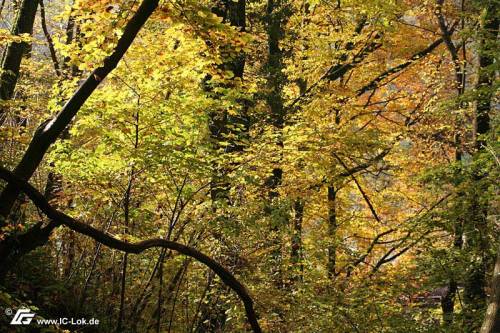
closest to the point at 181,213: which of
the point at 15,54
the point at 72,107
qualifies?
the point at 72,107

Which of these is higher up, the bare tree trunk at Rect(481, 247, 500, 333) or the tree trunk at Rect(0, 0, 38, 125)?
the tree trunk at Rect(0, 0, 38, 125)

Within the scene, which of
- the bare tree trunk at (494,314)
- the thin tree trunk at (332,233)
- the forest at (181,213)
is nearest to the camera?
the forest at (181,213)

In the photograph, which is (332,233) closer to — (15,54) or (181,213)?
(181,213)

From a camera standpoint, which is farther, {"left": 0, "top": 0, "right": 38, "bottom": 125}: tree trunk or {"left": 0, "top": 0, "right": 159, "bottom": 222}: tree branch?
{"left": 0, "top": 0, "right": 38, "bottom": 125}: tree trunk

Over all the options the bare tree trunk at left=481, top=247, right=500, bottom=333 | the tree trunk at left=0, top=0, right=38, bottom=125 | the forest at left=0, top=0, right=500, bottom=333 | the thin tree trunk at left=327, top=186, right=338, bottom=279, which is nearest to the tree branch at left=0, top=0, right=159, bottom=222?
the forest at left=0, top=0, right=500, bottom=333

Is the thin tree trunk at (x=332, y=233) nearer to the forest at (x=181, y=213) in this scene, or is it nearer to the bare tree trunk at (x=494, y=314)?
the forest at (x=181, y=213)

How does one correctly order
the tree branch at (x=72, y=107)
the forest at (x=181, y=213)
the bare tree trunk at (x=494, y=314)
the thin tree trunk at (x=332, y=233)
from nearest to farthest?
the tree branch at (x=72, y=107), the forest at (x=181, y=213), the bare tree trunk at (x=494, y=314), the thin tree trunk at (x=332, y=233)

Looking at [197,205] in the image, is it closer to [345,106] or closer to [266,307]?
[266,307]

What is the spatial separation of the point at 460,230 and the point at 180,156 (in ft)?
16.0

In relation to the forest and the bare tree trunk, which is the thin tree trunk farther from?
the bare tree trunk

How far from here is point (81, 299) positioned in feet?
24.2

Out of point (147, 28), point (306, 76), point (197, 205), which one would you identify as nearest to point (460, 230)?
point (197, 205)

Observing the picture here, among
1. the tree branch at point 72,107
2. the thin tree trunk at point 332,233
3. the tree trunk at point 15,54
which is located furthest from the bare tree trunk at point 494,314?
the tree trunk at point 15,54

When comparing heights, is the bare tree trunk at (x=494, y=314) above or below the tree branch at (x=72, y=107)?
below
